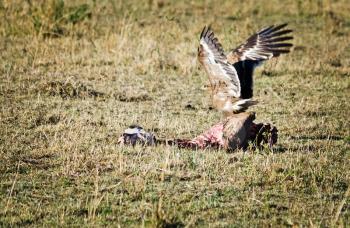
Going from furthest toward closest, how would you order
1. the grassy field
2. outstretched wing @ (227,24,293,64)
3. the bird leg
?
1. outstretched wing @ (227,24,293,64)
2. the bird leg
3. the grassy field

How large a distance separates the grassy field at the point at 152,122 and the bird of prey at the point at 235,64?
749 millimetres

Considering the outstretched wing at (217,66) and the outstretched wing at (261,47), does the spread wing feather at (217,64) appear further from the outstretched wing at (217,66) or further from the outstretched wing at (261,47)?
the outstretched wing at (261,47)

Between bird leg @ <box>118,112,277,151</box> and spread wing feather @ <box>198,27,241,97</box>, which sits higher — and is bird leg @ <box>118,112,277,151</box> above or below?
below

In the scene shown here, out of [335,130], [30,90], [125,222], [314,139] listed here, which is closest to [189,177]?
[125,222]

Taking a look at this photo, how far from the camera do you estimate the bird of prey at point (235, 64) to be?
7695 millimetres

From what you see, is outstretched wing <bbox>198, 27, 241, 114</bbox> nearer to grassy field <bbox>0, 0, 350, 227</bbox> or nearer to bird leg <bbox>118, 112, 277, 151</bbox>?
bird leg <bbox>118, 112, 277, 151</bbox>

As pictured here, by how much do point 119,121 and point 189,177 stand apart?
2.58 m

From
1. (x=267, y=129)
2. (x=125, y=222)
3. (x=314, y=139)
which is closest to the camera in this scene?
(x=125, y=222)

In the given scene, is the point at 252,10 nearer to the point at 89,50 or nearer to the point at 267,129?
the point at 89,50

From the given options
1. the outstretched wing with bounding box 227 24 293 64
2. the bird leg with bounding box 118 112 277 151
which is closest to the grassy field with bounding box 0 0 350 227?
the bird leg with bounding box 118 112 277 151

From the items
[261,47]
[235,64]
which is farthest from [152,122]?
[261,47]

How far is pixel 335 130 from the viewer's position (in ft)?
29.7

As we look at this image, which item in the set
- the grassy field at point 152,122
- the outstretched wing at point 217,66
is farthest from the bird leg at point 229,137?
the outstretched wing at point 217,66

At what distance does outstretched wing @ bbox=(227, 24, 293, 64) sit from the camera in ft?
26.2
